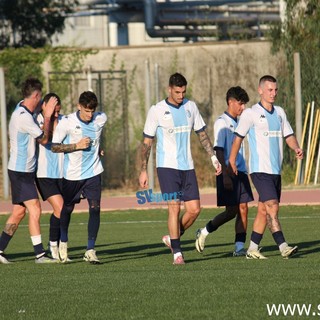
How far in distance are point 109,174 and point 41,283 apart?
1899 cm

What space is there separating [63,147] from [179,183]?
1.49m

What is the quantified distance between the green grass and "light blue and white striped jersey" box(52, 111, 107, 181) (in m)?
1.13

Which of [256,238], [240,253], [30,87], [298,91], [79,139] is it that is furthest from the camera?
[298,91]

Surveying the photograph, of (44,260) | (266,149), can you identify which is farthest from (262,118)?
(44,260)

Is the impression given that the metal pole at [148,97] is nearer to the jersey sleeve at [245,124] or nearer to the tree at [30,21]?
the tree at [30,21]

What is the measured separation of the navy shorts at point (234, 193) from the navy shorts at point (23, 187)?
2370 mm

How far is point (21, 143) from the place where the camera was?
49.4 ft

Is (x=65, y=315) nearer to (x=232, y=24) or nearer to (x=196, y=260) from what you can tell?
(x=196, y=260)

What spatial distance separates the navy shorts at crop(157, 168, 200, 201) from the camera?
14281 millimetres

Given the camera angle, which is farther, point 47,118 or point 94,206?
point 47,118

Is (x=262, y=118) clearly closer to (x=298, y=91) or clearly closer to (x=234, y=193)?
(x=234, y=193)

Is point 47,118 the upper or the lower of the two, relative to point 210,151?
upper

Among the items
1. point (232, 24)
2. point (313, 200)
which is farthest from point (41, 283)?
point (232, 24)

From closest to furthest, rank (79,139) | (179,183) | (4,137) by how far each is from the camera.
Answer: (179,183)
(79,139)
(4,137)
